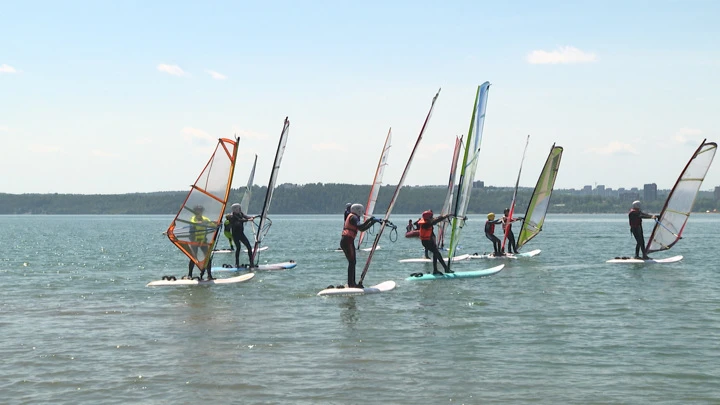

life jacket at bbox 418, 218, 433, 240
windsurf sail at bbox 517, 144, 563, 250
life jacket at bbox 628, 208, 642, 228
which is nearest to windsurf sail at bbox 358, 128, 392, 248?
windsurf sail at bbox 517, 144, 563, 250

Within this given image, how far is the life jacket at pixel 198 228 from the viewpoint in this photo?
1791 centimetres

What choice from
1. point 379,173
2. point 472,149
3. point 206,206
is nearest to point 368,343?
point 206,206

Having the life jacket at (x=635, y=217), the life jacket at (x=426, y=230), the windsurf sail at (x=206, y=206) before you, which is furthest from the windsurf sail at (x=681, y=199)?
the windsurf sail at (x=206, y=206)

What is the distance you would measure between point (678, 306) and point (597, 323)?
2.72m

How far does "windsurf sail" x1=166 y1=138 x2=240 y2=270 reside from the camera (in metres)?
17.6

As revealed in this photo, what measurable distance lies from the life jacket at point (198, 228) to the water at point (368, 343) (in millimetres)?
1131

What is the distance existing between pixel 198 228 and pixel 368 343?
A: 7.62 m

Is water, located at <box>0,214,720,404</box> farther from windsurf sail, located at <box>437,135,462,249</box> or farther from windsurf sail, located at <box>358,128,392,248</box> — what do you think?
windsurf sail, located at <box>358,128,392,248</box>

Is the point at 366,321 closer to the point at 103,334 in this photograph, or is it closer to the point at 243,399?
the point at 103,334

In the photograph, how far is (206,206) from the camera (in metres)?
17.9

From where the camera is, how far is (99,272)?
23984 millimetres

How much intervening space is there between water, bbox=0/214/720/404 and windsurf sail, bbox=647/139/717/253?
409cm

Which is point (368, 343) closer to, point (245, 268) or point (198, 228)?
point (198, 228)

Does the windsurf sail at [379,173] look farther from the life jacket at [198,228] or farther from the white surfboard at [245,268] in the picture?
the life jacket at [198,228]
